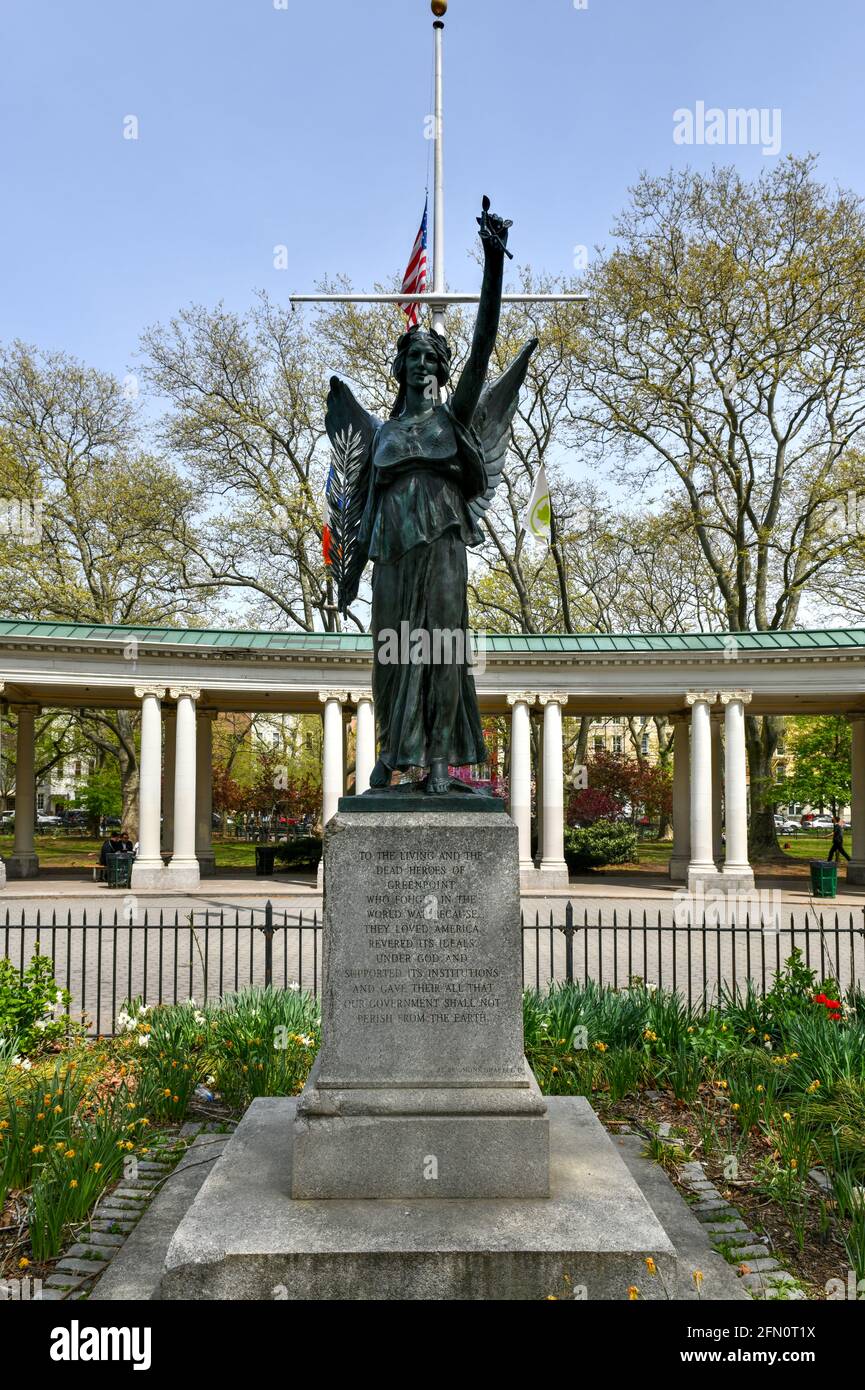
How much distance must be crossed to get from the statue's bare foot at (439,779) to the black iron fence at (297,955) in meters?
5.19

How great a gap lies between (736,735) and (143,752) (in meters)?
16.7

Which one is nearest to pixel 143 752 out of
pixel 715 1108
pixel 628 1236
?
pixel 715 1108

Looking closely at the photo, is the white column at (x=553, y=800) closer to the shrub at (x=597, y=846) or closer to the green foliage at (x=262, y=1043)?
the shrub at (x=597, y=846)

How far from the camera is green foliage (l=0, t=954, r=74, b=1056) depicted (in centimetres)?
897

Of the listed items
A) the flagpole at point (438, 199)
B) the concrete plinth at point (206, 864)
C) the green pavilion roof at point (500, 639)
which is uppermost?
the flagpole at point (438, 199)

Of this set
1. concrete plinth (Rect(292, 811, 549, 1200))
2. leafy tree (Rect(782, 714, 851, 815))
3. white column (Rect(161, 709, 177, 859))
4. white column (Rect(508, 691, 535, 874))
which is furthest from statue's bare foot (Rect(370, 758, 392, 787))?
leafy tree (Rect(782, 714, 851, 815))

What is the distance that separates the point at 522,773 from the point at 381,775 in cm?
2178

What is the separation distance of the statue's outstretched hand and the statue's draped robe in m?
1.09

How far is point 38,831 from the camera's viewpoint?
68.4 meters

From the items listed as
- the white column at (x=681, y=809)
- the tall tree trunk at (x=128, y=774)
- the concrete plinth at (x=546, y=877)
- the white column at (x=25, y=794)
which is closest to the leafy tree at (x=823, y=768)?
the white column at (x=681, y=809)

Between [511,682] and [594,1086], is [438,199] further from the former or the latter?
[511,682]

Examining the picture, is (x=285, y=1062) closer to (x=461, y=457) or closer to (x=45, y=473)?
(x=461, y=457)

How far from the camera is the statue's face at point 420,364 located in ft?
19.9

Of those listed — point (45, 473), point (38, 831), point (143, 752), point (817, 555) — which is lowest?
point (38, 831)
